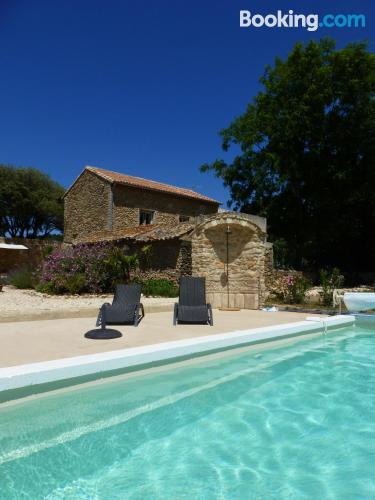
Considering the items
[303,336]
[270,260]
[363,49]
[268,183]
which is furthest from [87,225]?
[363,49]

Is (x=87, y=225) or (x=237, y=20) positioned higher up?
(x=237, y=20)

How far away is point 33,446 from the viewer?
3.40 metres

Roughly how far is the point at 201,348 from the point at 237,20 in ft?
33.8

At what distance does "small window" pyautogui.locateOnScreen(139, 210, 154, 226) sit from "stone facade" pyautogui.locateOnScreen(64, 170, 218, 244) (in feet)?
0.65

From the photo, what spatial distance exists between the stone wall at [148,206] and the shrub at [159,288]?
7192mm

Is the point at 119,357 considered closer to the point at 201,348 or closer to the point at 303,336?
the point at 201,348

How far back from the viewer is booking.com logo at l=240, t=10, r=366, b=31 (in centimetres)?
1124

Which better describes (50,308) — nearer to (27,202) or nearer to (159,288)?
(159,288)

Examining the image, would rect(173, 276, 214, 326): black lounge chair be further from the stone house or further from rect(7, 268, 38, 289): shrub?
rect(7, 268, 38, 289): shrub

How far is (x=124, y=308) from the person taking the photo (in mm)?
7949

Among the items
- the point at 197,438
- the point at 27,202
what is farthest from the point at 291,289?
the point at 27,202

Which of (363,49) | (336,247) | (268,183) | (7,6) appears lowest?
(336,247)

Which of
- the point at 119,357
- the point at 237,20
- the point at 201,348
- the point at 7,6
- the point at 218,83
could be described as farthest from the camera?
the point at 218,83

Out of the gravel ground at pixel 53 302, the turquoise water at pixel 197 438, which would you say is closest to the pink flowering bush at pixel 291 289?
the gravel ground at pixel 53 302
